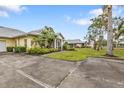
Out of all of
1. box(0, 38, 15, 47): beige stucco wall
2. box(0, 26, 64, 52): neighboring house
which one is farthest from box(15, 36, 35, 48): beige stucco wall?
box(0, 38, 15, 47): beige stucco wall

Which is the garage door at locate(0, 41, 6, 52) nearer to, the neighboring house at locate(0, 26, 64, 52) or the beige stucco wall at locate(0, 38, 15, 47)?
the neighboring house at locate(0, 26, 64, 52)

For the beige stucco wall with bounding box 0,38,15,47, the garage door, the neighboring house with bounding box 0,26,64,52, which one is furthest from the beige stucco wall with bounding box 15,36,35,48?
the garage door

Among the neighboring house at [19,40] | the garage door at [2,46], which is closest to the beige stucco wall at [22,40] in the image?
the neighboring house at [19,40]

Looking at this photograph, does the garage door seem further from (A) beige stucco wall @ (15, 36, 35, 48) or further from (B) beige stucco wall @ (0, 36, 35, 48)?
(A) beige stucco wall @ (15, 36, 35, 48)

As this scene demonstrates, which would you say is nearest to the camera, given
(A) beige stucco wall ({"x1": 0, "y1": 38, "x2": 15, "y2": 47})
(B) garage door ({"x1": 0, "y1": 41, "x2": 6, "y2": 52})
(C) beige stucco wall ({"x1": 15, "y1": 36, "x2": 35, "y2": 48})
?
(C) beige stucco wall ({"x1": 15, "y1": 36, "x2": 35, "y2": 48})

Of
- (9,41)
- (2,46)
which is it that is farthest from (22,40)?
(2,46)

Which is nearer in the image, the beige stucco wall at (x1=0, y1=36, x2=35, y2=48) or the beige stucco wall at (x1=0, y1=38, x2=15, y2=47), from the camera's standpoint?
the beige stucco wall at (x1=0, y1=36, x2=35, y2=48)

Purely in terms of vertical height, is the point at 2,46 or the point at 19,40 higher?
the point at 19,40

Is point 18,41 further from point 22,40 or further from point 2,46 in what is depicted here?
point 2,46

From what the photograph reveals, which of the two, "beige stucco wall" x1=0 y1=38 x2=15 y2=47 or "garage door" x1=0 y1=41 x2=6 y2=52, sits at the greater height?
"beige stucco wall" x1=0 y1=38 x2=15 y2=47

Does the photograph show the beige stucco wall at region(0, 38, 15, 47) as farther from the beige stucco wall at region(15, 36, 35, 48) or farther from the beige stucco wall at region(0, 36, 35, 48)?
the beige stucco wall at region(15, 36, 35, 48)

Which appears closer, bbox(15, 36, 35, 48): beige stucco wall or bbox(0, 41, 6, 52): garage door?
bbox(15, 36, 35, 48): beige stucco wall

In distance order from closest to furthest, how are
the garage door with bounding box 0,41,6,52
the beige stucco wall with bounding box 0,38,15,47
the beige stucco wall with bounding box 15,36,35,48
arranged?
the beige stucco wall with bounding box 15,36,35,48
the garage door with bounding box 0,41,6,52
the beige stucco wall with bounding box 0,38,15,47

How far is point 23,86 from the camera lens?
4660 mm
